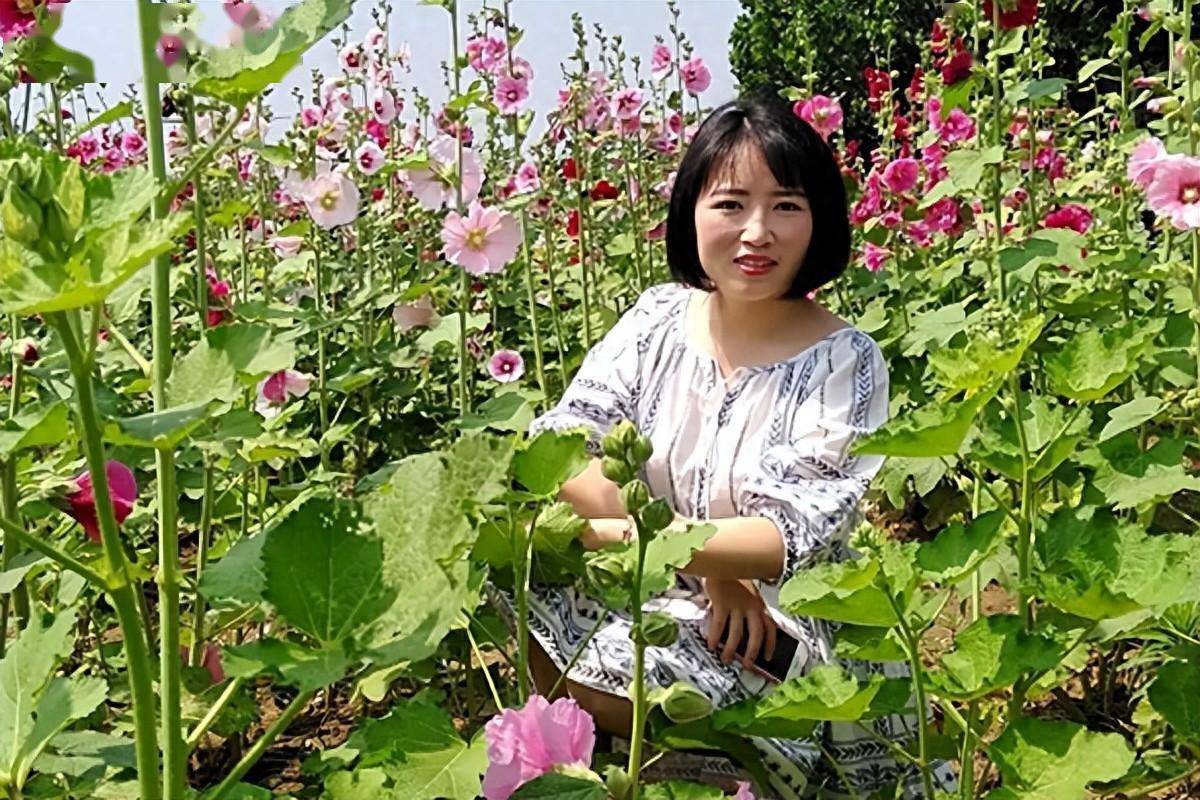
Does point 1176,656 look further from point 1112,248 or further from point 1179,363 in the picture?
point 1112,248

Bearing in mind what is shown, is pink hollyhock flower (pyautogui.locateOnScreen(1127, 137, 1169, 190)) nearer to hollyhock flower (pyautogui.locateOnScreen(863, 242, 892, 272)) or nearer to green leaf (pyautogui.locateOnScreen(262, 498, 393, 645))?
hollyhock flower (pyautogui.locateOnScreen(863, 242, 892, 272))

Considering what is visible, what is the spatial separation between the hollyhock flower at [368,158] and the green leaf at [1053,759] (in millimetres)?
2694

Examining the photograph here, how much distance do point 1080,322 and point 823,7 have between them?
1499 centimetres

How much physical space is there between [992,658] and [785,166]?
0.99 metres

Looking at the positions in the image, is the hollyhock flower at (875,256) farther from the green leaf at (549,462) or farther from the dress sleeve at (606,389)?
the green leaf at (549,462)

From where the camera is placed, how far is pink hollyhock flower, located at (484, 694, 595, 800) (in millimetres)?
1152

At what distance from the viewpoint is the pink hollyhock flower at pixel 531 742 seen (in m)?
1.15

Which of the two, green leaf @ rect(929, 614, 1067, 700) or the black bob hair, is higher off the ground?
the black bob hair

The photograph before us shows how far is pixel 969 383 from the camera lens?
154cm

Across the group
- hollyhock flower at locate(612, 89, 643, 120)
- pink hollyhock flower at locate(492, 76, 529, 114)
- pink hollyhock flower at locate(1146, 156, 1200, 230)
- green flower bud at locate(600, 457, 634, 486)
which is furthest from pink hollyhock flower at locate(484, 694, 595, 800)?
hollyhock flower at locate(612, 89, 643, 120)

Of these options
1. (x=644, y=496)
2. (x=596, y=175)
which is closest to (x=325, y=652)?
(x=644, y=496)

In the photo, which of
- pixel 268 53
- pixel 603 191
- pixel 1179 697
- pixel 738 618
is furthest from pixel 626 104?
pixel 268 53

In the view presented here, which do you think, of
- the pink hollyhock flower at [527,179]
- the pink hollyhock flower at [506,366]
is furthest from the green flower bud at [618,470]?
the pink hollyhock flower at [527,179]

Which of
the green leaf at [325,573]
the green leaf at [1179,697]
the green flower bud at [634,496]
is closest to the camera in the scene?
the green leaf at [325,573]
